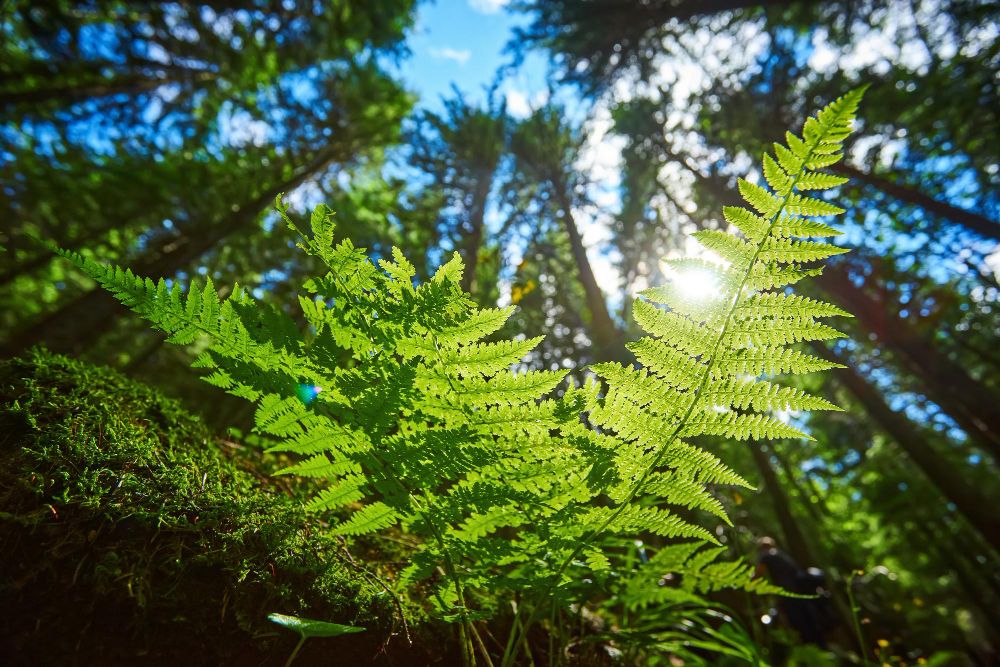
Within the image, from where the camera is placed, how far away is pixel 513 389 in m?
1.10

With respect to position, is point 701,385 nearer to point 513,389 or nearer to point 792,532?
point 513,389

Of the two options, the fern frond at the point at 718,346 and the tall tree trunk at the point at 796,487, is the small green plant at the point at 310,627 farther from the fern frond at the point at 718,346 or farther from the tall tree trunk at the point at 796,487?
the tall tree trunk at the point at 796,487

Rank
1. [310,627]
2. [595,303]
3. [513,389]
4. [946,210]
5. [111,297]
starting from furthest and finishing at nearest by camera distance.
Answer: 1. [946,210]
2. [595,303]
3. [111,297]
4. [513,389]
5. [310,627]

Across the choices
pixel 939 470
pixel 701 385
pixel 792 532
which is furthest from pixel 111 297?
pixel 792 532

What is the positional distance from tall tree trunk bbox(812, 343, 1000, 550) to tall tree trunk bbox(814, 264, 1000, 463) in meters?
1.15

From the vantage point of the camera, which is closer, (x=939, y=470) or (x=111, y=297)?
(x=111, y=297)

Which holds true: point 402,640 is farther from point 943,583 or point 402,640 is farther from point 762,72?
point 943,583

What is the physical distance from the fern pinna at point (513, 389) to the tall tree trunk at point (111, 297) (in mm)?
6034

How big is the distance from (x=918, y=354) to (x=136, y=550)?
11.4m

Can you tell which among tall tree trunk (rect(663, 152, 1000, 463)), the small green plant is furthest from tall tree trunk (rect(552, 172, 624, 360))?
the small green plant

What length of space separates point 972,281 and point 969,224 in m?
3.61

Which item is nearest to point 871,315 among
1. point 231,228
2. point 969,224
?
point 969,224

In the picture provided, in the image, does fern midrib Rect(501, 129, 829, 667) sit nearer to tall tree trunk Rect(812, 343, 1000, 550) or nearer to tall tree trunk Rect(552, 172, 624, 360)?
tall tree trunk Rect(552, 172, 624, 360)

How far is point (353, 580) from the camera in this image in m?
1.26
